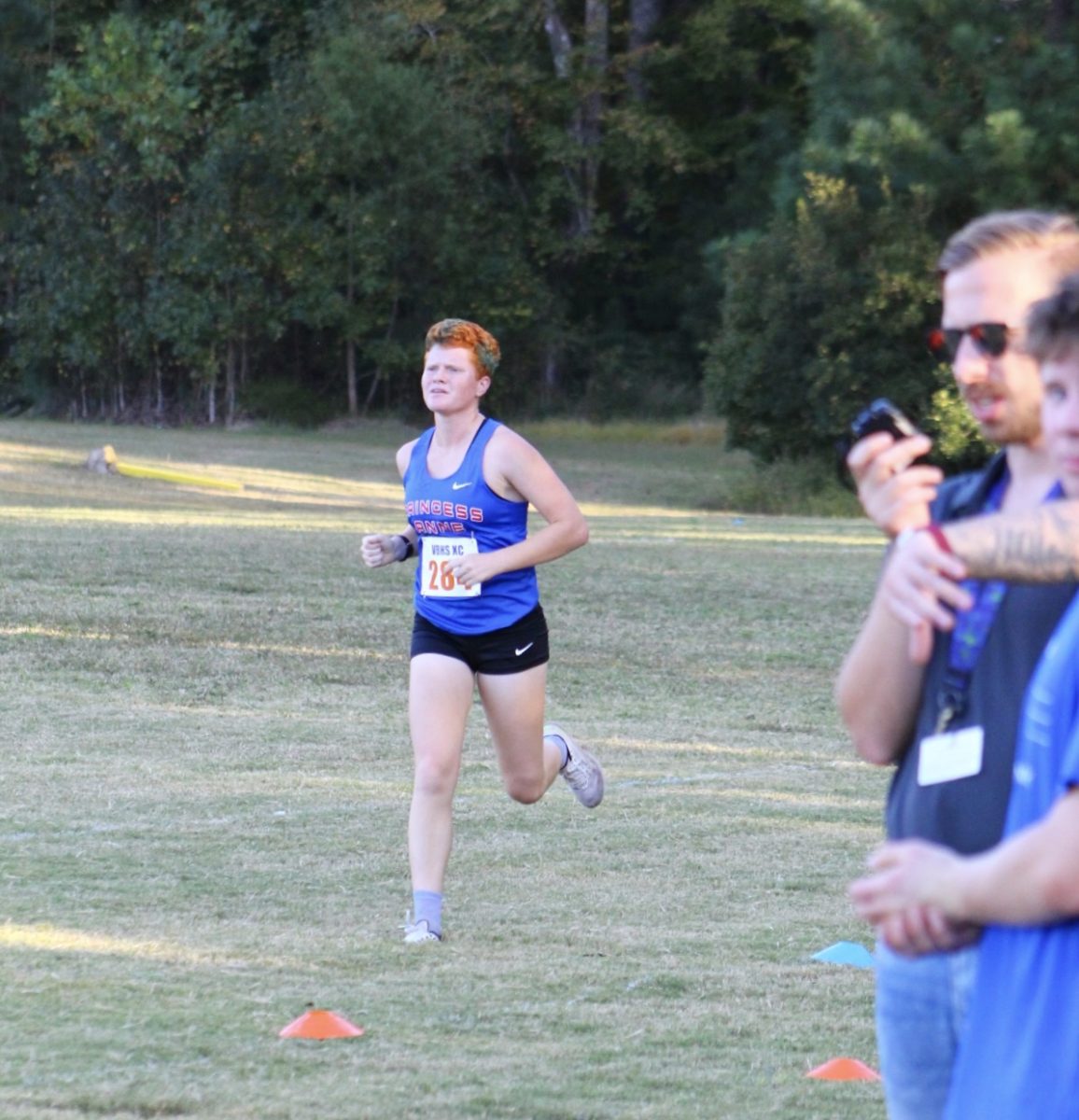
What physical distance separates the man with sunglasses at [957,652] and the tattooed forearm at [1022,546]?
0.04m

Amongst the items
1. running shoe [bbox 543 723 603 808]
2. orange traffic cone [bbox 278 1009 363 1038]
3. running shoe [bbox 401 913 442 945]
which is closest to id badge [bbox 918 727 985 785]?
orange traffic cone [bbox 278 1009 363 1038]

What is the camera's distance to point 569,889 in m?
6.94

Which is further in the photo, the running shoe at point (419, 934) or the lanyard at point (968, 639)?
the running shoe at point (419, 934)

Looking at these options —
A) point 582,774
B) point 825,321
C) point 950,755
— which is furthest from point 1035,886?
point 825,321

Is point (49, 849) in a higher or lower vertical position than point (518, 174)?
lower

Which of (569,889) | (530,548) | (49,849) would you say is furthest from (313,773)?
(530,548)

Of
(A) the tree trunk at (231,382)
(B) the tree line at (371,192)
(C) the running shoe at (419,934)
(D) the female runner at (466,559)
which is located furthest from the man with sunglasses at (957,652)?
(A) the tree trunk at (231,382)

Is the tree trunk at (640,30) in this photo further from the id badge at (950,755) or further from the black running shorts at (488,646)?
the id badge at (950,755)

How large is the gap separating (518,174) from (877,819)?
139 ft

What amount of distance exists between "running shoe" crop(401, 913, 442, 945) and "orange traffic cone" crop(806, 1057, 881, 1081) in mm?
1621

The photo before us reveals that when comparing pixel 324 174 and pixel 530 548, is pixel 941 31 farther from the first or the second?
pixel 530 548

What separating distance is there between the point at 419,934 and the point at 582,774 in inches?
70.3

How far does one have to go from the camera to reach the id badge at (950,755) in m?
2.39

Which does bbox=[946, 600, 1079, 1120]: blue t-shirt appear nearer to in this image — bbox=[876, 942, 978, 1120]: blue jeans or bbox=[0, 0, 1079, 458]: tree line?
bbox=[876, 942, 978, 1120]: blue jeans
